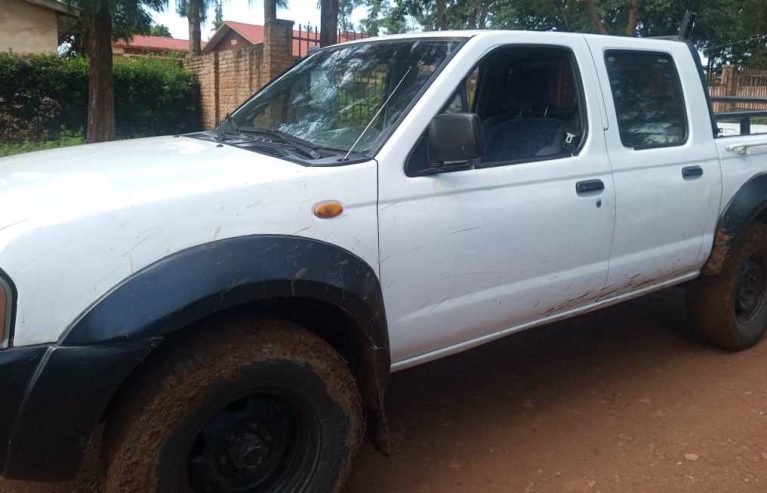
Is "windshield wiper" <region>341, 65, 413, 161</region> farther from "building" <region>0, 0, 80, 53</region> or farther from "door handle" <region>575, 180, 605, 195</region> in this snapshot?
"building" <region>0, 0, 80, 53</region>

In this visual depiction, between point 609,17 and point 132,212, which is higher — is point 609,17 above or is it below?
above

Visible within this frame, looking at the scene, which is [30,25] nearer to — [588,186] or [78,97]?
[78,97]

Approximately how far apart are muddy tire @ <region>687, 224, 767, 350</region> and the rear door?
33 centimetres

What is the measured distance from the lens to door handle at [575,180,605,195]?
3381 millimetres

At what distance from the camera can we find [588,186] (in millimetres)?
3416

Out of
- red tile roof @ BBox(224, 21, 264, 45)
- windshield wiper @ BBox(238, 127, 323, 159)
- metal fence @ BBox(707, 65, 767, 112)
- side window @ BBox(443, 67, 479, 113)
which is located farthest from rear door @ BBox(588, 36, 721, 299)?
red tile roof @ BBox(224, 21, 264, 45)

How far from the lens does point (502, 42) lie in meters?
3.25

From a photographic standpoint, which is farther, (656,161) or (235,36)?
(235,36)

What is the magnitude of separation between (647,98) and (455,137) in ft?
5.75

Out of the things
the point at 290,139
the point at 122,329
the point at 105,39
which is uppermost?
the point at 105,39

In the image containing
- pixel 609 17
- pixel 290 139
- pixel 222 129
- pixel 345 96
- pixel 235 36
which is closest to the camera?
pixel 290 139

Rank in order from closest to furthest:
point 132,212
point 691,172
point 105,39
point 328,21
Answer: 1. point 132,212
2. point 691,172
3. point 328,21
4. point 105,39

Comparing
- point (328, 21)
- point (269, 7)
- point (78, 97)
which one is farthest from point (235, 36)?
point (328, 21)

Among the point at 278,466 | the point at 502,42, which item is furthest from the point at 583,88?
the point at 278,466
